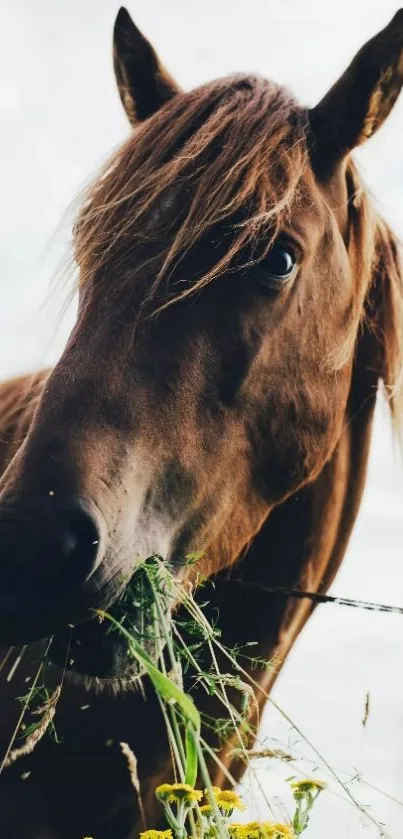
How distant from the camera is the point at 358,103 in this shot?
3.38 m

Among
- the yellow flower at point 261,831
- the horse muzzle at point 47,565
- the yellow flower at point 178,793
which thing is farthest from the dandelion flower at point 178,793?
the horse muzzle at point 47,565

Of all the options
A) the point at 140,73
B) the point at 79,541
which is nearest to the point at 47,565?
the point at 79,541

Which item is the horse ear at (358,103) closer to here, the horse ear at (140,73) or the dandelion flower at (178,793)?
the horse ear at (140,73)

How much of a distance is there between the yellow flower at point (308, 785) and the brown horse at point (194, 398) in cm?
52

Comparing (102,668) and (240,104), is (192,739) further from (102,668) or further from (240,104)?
(240,104)

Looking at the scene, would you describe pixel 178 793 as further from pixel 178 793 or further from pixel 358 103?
pixel 358 103

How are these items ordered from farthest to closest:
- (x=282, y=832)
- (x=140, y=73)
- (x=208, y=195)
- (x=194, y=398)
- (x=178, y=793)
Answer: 1. (x=140, y=73)
2. (x=208, y=195)
3. (x=194, y=398)
4. (x=282, y=832)
5. (x=178, y=793)

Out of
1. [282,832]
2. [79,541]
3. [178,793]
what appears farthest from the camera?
[79,541]

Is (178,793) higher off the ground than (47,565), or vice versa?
(47,565)

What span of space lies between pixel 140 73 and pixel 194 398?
157 cm

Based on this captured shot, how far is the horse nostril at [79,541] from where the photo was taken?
7.23ft

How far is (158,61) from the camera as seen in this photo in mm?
3656

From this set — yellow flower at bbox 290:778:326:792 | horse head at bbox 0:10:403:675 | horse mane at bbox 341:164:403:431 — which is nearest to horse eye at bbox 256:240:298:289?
horse head at bbox 0:10:403:675

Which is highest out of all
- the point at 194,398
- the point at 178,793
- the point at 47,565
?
the point at 194,398
